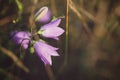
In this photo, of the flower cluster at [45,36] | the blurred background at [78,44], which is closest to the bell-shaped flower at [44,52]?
the flower cluster at [45,36]

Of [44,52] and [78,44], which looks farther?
[78,44]

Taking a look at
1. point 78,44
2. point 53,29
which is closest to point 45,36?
point 53,29

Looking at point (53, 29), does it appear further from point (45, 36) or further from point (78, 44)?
point (78, 44)

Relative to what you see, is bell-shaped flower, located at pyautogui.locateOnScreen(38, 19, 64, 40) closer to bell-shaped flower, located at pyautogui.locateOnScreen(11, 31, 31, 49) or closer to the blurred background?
bell-shaped flower, located at pyautogui.locateOnScreen(11, 31, 31, 49)

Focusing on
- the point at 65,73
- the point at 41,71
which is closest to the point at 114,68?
the point at 65,73

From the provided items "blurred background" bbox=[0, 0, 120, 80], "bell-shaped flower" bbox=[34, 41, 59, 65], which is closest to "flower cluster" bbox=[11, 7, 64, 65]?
"bell-shaped flower" bbox=[34, 41, 59, 65]
